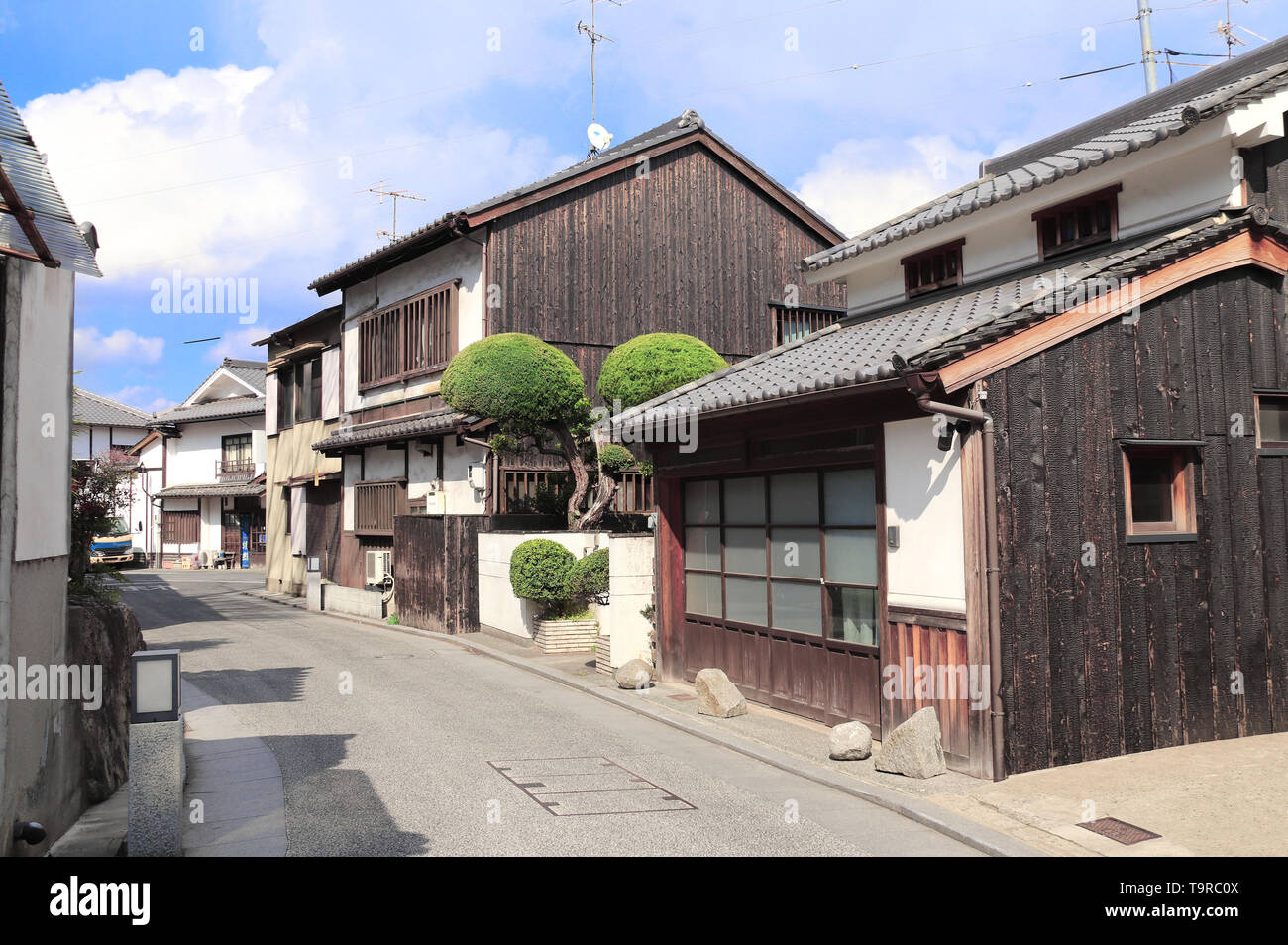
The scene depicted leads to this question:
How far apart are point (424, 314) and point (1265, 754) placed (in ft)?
60.2

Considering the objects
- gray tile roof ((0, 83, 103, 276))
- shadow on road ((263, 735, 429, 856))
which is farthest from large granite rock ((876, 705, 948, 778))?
gray tile roof ((0, 83, 103, 276))

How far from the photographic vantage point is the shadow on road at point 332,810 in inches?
262

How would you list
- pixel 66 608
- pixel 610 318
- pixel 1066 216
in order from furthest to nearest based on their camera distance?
pixel 610 318 < pixel 1066 216 < pixel 66 608

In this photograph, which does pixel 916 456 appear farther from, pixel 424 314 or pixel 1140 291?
pixel 424 314

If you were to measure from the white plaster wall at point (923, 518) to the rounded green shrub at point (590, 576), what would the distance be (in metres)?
7.63

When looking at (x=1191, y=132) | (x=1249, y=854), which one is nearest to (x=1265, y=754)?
(x=1249, y=854)

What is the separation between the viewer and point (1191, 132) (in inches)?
360

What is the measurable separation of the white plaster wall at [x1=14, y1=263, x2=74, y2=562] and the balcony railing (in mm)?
36920

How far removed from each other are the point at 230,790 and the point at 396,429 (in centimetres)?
1422

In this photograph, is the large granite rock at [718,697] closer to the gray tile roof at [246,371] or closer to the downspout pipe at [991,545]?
the downspout pipe at [991,545]

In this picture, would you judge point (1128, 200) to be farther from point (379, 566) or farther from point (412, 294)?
point (379, 566)

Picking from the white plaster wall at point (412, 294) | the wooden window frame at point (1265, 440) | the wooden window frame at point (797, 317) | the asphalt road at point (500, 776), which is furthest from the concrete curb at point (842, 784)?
the wooden window frame at point (797, 317)
